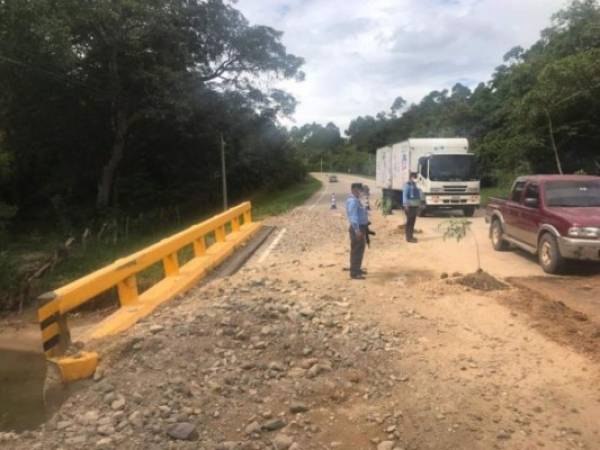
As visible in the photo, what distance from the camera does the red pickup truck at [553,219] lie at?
34.0 ft

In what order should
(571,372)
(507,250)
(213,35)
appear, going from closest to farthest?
(571,372), (507,250), (213,35)

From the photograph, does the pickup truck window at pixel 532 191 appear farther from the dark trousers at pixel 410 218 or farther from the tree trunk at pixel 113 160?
the tree trunk at pixel 113 160

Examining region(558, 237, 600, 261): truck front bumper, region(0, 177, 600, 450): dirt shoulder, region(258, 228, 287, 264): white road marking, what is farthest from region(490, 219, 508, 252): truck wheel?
region(0, 177, 600, 450): dirt shoulder

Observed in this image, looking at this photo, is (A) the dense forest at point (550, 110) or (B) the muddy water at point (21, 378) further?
(A) the dense forest at point (550, 110)

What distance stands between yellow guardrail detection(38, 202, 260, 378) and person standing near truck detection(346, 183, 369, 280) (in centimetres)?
253

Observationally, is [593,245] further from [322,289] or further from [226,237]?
[226,237]

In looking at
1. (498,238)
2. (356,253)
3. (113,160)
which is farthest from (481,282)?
(113,160)

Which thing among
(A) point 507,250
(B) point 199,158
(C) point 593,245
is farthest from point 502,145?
(C) point 593,245

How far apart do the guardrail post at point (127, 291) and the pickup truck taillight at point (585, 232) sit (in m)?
7.12

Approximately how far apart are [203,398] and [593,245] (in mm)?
7634

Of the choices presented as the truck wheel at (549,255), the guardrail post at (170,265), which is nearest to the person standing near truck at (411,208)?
the truck wheel at (549,255)

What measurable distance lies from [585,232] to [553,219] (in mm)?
696

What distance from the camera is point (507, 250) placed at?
13.9m

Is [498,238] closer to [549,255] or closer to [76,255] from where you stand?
[549,255]
